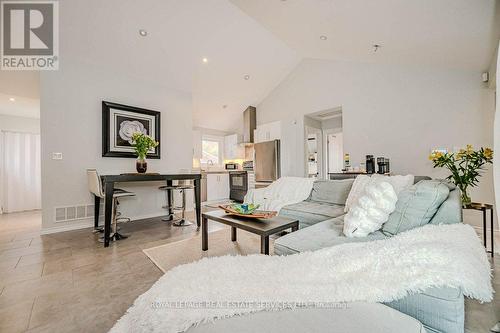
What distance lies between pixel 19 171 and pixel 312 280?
7.00m

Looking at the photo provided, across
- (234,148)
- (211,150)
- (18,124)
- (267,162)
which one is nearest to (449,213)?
(267,162)

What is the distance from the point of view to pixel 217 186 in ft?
20.4

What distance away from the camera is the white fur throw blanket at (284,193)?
10.2 ft

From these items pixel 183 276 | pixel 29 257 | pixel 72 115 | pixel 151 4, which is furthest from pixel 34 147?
pixel 183 276

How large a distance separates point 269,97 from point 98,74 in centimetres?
410

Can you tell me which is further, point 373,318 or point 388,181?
point 388,181

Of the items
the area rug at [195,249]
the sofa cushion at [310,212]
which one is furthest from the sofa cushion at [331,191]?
the area rug at [195,249]

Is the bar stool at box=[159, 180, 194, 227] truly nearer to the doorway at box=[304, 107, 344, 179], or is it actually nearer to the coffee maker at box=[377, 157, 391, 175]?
the coffee maker at box=[377, 157, 391, 175]

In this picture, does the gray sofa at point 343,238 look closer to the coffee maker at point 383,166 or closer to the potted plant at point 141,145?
the coffee maker at point 383,166

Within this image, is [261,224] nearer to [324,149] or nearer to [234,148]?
[324,149]

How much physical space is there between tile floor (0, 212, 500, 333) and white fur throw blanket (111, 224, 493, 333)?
48cm

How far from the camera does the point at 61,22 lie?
2.97 metres

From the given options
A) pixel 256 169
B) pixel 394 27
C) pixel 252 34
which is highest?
pixel 252 34

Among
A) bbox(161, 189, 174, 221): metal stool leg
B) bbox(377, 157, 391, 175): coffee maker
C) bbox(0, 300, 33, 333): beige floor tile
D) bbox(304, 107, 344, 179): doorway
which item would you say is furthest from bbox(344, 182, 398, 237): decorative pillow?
bbox(304, 107, 344, 179): doorway
